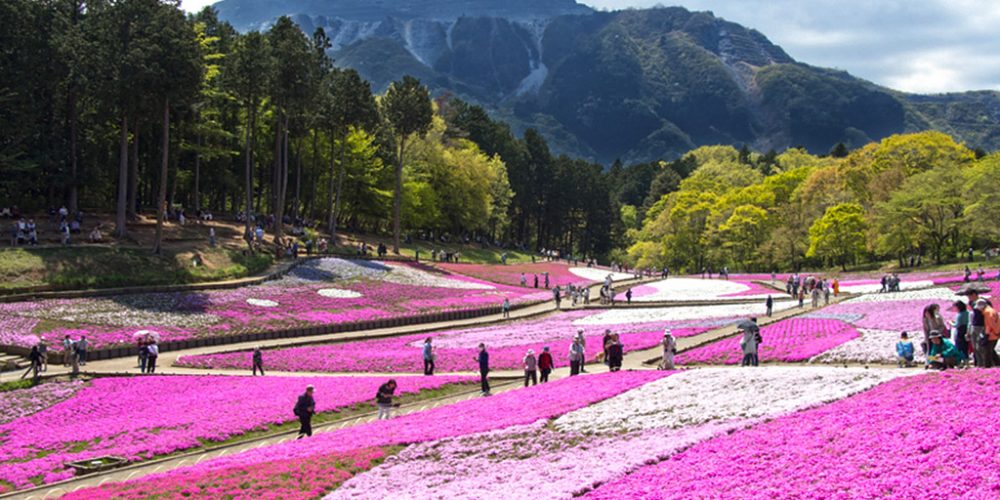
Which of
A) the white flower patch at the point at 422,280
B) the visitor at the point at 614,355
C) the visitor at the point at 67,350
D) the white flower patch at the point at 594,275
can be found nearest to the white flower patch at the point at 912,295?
the visitor at the point at 614,355

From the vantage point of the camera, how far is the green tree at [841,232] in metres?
86.2

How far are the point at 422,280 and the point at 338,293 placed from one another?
1064cm

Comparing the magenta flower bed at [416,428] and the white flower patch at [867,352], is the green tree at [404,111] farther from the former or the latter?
the magenta flower bed at [416,428]

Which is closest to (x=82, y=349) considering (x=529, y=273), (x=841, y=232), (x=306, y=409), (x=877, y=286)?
(x=306, y=409)

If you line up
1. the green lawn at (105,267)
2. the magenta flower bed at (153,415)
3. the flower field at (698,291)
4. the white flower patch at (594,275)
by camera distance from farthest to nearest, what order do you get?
the white flower patch at (594,275), the flower field at (698,291), the green lawn at (105,267), the magenta flower bed at (153,415)

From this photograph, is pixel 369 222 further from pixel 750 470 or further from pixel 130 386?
pixel 750 470

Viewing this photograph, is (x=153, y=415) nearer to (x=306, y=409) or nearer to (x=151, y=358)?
(x=306, y=409)

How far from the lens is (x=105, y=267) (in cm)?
5025

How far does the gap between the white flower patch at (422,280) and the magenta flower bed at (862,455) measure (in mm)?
49350

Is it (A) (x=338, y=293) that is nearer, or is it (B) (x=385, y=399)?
(B) (x=385, y=399)

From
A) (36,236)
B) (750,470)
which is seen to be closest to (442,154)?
(36,236)

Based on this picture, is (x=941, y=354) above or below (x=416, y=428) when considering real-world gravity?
above

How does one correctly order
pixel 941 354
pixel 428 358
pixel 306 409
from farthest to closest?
pixel 428 358 → pixel 306 409 → pixel 941 354

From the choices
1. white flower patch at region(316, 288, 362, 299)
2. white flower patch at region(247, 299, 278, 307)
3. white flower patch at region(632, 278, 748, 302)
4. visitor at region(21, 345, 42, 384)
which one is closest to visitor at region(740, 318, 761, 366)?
visitor at region(21, 345, 42, 384)
